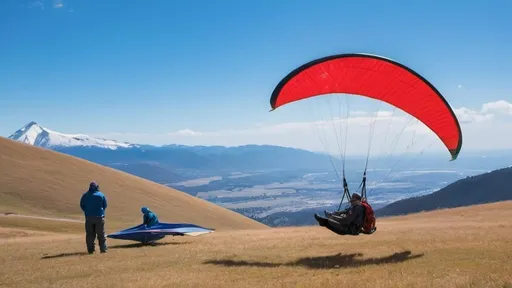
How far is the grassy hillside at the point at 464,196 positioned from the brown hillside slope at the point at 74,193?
362 feet

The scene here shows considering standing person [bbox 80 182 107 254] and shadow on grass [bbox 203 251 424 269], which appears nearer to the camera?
shadow on grass [bbox 203 251 424 269]

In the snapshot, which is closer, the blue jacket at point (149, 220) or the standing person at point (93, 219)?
the standing person at point (93, 219)

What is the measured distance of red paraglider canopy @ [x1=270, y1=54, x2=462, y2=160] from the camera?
17.1 m

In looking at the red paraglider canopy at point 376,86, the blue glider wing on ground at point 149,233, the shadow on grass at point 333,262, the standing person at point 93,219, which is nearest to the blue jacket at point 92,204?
the standing person at point 93,219

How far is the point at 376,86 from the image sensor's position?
19.0m

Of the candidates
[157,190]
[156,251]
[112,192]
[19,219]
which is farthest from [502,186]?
[156,251]

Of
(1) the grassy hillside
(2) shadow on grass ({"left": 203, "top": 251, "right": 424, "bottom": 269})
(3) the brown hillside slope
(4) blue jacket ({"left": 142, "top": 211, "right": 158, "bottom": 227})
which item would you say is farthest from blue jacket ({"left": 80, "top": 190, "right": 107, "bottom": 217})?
(1) the grassy hillside

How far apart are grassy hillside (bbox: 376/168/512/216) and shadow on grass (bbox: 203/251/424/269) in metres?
163

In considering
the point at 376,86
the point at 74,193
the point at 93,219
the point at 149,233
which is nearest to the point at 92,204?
the point at 93,219

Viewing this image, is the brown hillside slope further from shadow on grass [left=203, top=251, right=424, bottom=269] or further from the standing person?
shadow on grass [left=203, top=251, right=424, bottom=269]

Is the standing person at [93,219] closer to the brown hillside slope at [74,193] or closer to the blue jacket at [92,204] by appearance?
the blue jacket at [92,204]

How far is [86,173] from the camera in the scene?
260 ft

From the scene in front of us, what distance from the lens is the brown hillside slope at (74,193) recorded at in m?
60.5

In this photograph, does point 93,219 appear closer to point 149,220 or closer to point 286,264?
point 149,220
